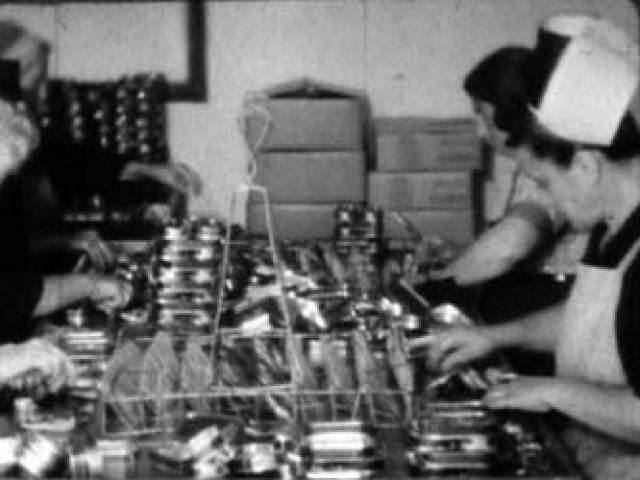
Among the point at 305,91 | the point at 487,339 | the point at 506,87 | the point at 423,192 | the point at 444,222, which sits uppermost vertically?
the point at 506,87

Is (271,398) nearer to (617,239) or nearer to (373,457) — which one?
(373,457)

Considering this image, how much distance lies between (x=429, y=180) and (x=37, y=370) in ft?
8.05

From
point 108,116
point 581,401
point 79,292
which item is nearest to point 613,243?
point 581,401

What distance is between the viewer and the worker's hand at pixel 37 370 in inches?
82.3

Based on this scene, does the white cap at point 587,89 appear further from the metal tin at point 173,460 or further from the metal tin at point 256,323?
the metal tin at point 173,460

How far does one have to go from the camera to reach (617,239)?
7.21 feet

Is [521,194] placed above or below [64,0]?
below

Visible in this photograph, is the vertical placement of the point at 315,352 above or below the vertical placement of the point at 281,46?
below

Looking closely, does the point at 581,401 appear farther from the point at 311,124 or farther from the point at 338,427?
the point at 311,124

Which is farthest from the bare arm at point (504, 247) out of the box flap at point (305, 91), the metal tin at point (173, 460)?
the metal tin at point (173, 460)

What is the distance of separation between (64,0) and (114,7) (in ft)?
0.67

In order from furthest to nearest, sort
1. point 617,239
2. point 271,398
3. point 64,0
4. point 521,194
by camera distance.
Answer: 1. point 64,0
2. point 521,194
3. point 617,239
4. point 271,398

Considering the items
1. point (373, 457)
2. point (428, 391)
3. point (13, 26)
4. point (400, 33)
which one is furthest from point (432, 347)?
point (400, 33)

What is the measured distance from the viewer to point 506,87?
266cm
